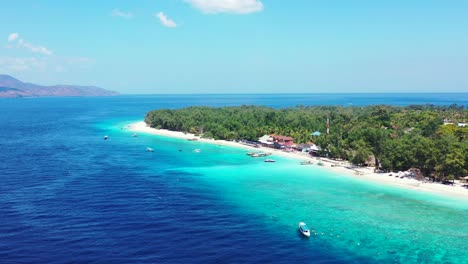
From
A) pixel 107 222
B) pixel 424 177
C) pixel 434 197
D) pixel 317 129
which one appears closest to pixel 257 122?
pixel 317 129

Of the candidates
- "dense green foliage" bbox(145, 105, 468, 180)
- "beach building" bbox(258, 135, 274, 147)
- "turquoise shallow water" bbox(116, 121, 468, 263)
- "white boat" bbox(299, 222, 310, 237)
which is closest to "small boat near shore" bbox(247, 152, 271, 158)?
"beach building" bbox(258, 135, 274, 147)

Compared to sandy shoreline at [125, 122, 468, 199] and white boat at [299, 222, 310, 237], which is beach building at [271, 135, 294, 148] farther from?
white boat at [299, 222, 310, 237]

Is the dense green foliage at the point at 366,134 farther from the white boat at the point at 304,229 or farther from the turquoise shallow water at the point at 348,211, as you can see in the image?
the white boat at the point at 304,229

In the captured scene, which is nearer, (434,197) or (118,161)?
(434,197)

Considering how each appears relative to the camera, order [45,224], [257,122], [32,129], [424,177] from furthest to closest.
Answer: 1. [32,129]
2. [257,122]
3. [424,177]
4. [45,224]

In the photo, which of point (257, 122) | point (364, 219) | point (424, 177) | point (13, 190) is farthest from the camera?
point (257, 122)

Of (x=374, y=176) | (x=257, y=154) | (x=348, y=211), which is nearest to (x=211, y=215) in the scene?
(x=348, y=211)

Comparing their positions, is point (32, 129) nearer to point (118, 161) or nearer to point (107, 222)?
point (118, 161)
